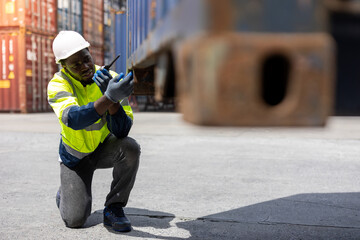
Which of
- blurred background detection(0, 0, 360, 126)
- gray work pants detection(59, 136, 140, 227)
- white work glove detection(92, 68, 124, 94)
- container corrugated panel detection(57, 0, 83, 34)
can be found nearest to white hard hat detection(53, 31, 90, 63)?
white work glove detection(92, 68, 124, 94)

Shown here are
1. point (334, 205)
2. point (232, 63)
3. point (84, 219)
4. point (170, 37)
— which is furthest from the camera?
point (334, 205)

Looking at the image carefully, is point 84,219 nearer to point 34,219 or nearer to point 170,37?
point 34,219

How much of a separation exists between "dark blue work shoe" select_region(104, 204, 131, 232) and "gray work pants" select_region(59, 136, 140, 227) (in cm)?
5

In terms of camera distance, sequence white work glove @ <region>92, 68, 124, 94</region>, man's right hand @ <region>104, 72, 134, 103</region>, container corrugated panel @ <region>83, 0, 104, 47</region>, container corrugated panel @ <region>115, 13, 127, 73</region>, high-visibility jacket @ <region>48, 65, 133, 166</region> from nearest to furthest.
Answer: man's right hand @ <region>104, 72, 134, 103</region>, white work glove @ <region>92, 68, 124, 94</region>, high-visibility jacket @ <region>48, 65, 133, 166</region>, container corrugated panel @ <region>115, 13, 127, 73</region>, container corrugated panel @ <region>83, 0, 104, 47</region>

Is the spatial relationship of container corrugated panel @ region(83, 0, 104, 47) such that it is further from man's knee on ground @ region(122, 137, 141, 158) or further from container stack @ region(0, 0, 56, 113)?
man's knee on ground @ region(122, 137, 141, 158)

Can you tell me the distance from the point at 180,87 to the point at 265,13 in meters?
0.32

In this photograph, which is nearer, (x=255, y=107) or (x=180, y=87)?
(x=255, y=107)

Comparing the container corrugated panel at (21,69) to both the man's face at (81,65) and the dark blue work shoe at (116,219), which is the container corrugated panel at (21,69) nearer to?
the dark blue work shoe at (116,219)

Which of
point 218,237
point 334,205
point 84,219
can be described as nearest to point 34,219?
point 84,219

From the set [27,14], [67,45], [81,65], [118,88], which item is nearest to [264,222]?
[118,88]

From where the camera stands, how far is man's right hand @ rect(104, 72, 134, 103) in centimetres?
275

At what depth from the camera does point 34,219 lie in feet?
12.1

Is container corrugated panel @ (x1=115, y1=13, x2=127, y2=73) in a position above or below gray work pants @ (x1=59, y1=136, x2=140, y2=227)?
above

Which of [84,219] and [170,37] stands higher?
[170,37]
